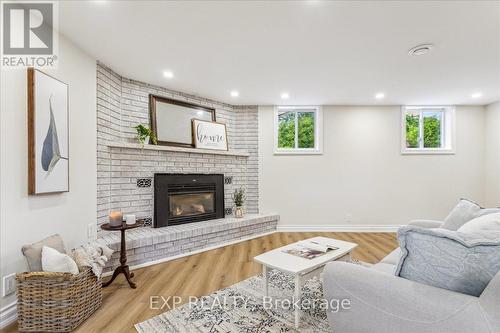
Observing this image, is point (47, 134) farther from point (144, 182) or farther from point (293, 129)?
point (293, 129)

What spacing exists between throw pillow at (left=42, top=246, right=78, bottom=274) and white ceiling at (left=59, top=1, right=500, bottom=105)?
1.81 m

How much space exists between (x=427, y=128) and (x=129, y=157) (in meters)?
5.24

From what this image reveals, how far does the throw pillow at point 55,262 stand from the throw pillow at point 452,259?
2146mm

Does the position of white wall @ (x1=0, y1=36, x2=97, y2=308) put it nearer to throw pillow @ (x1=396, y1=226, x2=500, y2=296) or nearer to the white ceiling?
the white ceiling

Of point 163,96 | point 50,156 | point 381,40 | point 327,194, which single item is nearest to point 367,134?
point 327,194

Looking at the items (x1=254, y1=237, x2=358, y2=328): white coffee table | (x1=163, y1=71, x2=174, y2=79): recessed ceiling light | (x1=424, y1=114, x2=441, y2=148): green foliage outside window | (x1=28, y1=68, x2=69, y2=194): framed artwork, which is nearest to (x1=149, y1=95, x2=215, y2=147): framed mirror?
(x1=163, y1=71, x2=174, y2=79): recessed ceiling light

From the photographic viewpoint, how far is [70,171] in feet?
7.60

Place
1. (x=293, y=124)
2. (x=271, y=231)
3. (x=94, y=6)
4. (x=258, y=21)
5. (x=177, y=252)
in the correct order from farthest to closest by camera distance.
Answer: (x=293, y=124) < (x=271, y=231) < (x=177, y=252) < (x=258, y=21) < (x=94, y=6)

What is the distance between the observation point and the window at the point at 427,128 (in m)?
4.52

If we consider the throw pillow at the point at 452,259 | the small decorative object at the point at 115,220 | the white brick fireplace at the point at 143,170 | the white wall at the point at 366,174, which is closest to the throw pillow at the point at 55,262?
the small decorative object at the point at 115,220

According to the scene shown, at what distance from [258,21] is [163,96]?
6.92 feet

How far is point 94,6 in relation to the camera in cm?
177

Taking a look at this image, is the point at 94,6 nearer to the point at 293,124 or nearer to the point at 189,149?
the point at 189,149

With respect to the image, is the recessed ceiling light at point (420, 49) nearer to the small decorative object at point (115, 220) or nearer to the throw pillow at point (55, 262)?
the small decorative object at point (115, 220)
